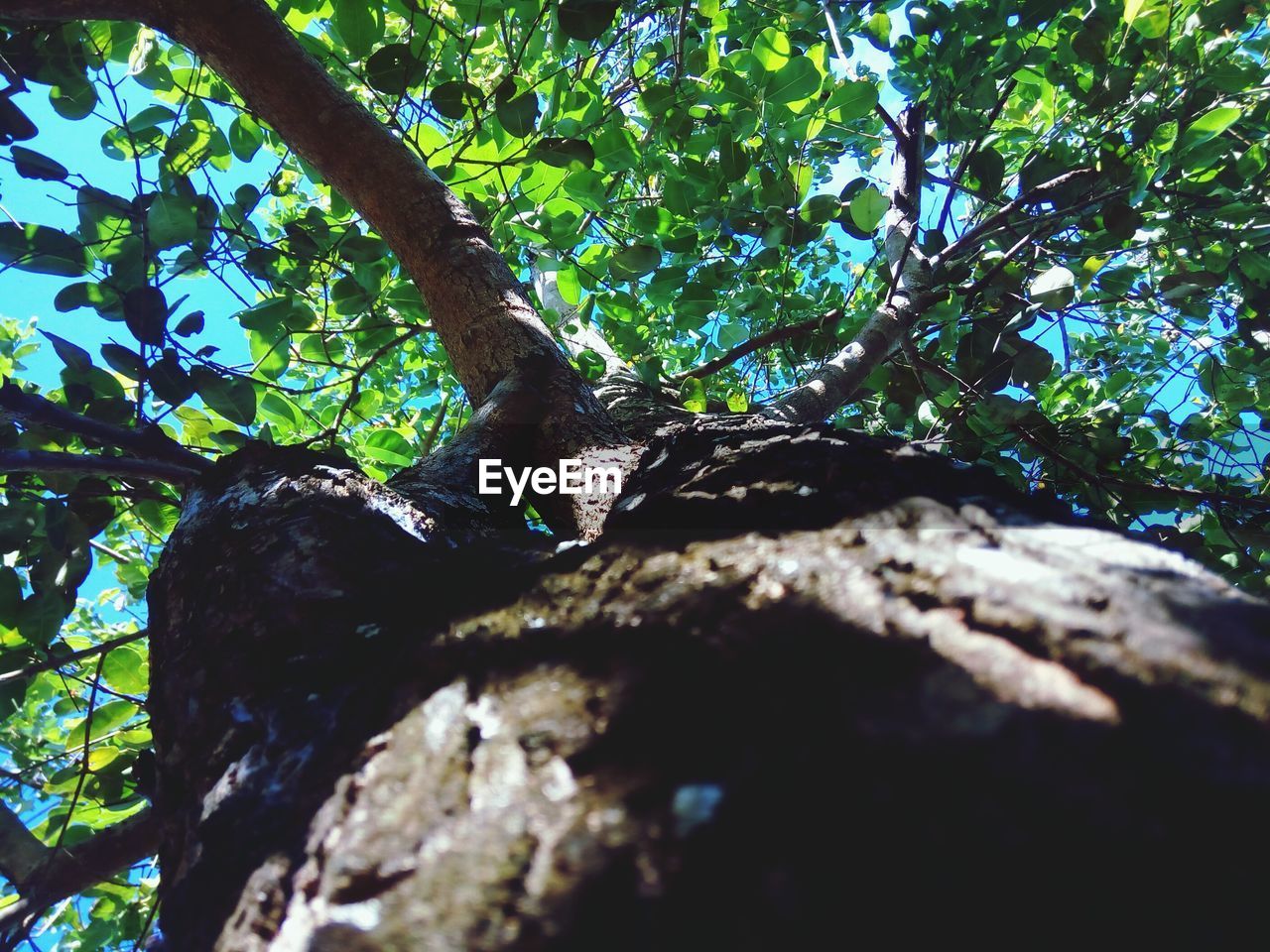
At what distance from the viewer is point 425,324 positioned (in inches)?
89.8

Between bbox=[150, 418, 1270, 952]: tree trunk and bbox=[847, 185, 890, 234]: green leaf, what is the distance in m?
1.25

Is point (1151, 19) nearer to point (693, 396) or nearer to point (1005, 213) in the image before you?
point (1005, 213)

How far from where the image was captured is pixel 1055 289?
1.67m

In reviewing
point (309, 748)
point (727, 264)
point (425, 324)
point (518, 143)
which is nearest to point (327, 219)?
point (425, 324)

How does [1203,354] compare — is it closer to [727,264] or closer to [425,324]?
[727,264]

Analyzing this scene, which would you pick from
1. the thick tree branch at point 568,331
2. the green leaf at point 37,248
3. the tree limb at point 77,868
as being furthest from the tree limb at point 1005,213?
the tree limb at point 77,868

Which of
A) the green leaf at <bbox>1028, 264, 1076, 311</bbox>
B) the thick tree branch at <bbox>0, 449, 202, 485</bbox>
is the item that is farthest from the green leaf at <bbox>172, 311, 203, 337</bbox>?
the green leaf at <bbox>1028, 264, 1076, 311</bbox>

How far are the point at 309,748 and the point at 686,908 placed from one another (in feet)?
1.16

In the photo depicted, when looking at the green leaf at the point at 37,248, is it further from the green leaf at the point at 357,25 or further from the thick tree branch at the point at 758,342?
the thick tree branch at the point at 758,342

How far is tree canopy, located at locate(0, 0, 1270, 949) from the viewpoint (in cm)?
157

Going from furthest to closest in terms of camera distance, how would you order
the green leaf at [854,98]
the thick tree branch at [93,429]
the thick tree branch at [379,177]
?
1. the green leaf at [854,98]
2. the thick tree branch at [379,177]
3. the thick tree branch at [93,429]

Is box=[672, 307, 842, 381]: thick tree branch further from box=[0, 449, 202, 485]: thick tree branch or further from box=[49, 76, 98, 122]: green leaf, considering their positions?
box=[49, 76, 98, 122]: green leaf

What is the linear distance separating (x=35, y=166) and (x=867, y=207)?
1.92m

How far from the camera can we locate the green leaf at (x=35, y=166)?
155 cm
